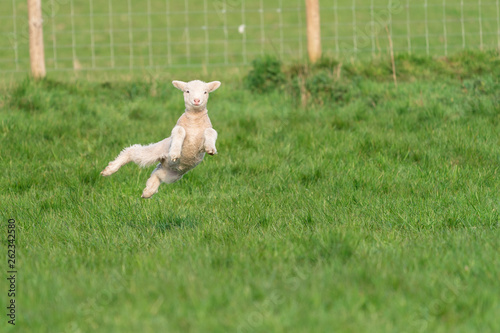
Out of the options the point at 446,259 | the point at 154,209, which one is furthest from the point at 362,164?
the point at 446,259

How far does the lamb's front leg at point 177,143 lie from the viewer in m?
3.54

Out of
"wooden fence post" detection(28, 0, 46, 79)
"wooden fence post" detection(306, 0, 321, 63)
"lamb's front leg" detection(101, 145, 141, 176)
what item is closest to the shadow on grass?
"lamb's front leg" detection(101, 145, 141, 176)

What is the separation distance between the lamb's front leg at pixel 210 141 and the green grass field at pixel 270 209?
2.07ft

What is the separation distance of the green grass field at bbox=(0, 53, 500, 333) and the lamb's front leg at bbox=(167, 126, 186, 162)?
606 millimetres

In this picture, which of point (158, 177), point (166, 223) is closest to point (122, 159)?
point (158, 177)

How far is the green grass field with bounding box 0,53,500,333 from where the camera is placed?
9.41 feet

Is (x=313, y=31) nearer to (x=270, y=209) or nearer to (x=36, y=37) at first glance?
(x=36, y=37)

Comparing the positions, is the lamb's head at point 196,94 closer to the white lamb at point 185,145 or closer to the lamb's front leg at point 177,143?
the white lamb at point 185,145

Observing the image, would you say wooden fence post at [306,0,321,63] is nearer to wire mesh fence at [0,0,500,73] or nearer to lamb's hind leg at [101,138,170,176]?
wire mesh fence at [0,0,500,73]

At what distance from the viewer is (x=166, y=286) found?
306cm

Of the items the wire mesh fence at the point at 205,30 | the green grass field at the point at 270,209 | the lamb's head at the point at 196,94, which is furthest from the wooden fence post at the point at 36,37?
the lamb's head at the point at 196,94

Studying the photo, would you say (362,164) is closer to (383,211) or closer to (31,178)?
(383,211)

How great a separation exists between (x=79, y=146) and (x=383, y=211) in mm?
3852

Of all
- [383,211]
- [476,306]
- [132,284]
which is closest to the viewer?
[476,306]
